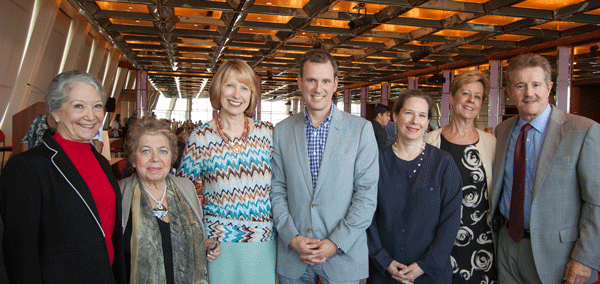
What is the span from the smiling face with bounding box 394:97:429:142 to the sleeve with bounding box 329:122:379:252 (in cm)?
20

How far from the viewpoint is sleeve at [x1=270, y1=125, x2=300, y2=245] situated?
1.91m

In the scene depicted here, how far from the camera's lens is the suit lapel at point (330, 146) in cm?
192

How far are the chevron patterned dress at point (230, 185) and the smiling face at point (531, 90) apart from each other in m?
1.34

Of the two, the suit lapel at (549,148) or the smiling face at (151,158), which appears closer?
the smiling face at (151,158)

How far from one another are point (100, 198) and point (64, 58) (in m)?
12.3

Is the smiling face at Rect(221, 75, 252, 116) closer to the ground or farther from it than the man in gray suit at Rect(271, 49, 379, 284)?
farther from it

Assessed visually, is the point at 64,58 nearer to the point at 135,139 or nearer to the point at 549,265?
the point at 135,139

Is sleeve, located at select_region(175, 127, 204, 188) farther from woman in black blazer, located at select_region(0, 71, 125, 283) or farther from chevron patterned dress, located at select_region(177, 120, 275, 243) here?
woman in black blazer, located at select_region(0, 71, 125, 283)

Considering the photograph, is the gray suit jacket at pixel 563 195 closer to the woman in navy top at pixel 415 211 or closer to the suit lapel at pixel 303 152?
the woman in navy top at pixel 415 211

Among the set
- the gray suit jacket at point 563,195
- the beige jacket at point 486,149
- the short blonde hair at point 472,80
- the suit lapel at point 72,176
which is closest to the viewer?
the suit lapel at point 72,176

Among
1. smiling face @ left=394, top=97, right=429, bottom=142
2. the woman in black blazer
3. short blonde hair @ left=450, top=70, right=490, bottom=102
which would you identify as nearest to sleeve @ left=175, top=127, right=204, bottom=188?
the woman in black blazer

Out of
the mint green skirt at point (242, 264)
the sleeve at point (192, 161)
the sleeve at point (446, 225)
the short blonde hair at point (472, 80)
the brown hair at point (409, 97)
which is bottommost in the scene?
the mint green skirt at point (242, 264)

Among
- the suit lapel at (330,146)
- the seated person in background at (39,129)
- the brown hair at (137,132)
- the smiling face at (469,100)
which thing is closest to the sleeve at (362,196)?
the suit lapel at (330,146)

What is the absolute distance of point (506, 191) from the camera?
2.15 meters
